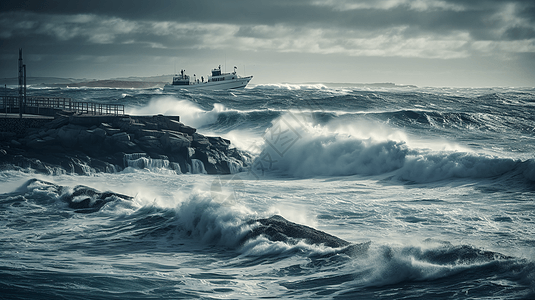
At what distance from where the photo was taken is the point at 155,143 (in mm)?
19203

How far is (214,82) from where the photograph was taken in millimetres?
74188

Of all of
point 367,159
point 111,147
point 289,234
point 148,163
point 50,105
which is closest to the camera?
point 289,234

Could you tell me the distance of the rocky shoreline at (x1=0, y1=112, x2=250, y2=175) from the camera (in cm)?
1689

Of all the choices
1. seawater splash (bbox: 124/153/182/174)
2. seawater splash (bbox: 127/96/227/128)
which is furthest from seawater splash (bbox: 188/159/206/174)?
seawater splash (bbox: 127/96/227/128)

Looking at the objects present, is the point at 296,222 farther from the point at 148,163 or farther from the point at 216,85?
the point at 216,85

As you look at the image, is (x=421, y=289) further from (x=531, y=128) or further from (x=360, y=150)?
(x=531, y=128)

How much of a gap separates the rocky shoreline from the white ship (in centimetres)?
5372

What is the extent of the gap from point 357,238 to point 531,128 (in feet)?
88.4

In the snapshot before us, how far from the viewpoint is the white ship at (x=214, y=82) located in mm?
73438

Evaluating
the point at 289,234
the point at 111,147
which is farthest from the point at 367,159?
the point at 289,234

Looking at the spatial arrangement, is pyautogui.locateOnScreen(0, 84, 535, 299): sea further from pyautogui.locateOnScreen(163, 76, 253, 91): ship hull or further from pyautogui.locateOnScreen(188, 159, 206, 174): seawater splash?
pyautogui.locateOnScreen(163, 76, 253, 91): ship hull

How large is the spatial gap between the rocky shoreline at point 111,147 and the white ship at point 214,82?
176 feet

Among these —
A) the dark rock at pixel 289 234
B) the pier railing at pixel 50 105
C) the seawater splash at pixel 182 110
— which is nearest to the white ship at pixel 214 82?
the seawater splash at pixel 182 110

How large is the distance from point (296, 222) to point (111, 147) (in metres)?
11.5
